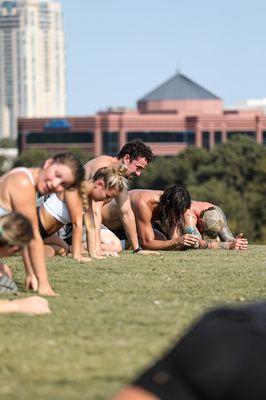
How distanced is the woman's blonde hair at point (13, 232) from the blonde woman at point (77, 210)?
406 cm

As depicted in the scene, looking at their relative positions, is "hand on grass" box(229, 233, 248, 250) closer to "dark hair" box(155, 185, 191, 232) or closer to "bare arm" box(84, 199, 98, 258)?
"dark hair" box(155, 185, 191, 232)

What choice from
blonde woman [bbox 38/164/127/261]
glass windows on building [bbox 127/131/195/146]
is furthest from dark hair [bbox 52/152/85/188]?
glass windows on building [bbox 127/131/195/146]

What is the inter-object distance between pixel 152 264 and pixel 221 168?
78563 mm

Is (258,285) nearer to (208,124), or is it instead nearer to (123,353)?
(123,353)

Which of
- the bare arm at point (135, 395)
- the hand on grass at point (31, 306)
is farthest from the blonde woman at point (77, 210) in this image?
the bare arm at point (135, 395)

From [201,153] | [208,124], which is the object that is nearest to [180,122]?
[208,124]

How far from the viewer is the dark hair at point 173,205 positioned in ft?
42.7

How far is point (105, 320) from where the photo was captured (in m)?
7.50

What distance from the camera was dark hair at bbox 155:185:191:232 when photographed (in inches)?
512

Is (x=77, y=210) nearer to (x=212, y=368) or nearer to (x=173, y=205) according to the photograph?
(x=173, y=205)

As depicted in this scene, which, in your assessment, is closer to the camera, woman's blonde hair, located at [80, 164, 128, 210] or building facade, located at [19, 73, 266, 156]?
woman's blonde hair, located at [80, 164, 128, 210]

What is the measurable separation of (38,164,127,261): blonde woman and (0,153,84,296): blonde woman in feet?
7.30

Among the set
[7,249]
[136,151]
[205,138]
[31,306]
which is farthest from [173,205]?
[205,138]

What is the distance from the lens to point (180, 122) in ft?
484
